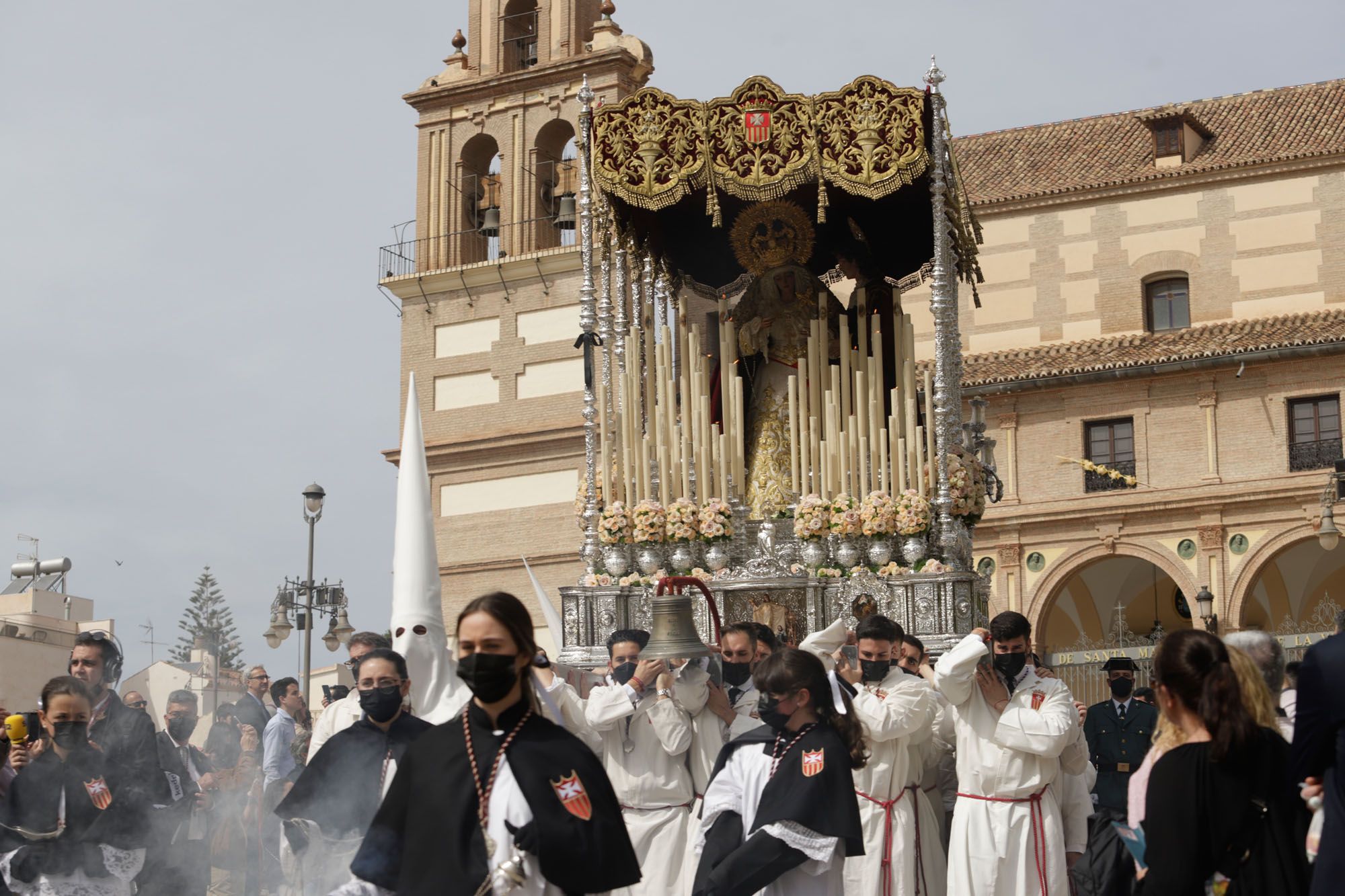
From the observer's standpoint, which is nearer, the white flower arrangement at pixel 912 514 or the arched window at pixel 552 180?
the white flower arrangement at pixel 912 514

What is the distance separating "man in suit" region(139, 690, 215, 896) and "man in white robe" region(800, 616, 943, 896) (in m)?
3.09

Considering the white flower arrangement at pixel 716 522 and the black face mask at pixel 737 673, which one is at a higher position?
the white flower arrangement at pixel 716 522

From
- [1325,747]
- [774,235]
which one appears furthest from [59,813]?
[774,235]

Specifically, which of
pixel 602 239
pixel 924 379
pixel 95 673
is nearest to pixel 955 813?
pixel 95 673

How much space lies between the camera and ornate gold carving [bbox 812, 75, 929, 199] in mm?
13586

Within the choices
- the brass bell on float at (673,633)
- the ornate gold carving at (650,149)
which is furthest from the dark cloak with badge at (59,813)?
the ornate gold carving at (650,149)

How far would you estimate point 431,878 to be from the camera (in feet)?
15.6

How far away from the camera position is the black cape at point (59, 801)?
7.40 m

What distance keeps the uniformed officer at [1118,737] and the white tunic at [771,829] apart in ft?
16.5

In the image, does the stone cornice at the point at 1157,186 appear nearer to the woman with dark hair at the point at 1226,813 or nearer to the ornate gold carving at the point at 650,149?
the ornate gold carving at the point at 650,149

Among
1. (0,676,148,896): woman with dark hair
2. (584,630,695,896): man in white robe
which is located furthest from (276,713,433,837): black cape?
(584,630,695,896): man in white robe

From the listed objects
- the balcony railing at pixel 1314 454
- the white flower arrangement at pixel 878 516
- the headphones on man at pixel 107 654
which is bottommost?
the headphones on man at pixel 107 654

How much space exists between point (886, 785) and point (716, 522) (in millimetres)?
5229

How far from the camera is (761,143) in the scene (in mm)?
13906
